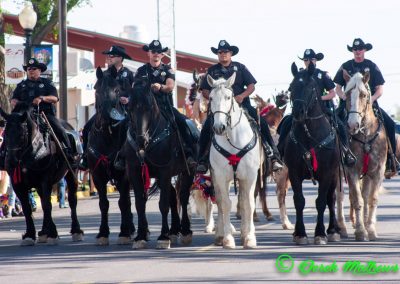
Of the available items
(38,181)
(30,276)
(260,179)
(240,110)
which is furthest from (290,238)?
(30,276)

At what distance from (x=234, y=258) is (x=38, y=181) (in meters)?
4.83

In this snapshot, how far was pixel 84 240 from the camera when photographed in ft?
63.2

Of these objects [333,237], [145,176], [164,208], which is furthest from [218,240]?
[333,237]

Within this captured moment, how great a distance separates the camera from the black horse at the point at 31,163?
18.3 m

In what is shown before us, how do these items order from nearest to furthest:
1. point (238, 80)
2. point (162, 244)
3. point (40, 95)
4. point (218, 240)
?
point (162, 244) → point (218, 240) → point (238, 80) → point (40, 95)

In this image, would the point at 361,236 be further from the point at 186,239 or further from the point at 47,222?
the point at 47,222

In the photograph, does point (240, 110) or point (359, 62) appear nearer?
point (240, 110)

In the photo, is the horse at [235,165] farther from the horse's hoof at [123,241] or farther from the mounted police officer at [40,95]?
the mounted police officer at [40,95]

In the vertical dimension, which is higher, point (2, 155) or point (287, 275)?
point (2, 155)

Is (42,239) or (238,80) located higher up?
(238,80)

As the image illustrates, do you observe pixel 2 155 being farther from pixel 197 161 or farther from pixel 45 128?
pixel 197 161

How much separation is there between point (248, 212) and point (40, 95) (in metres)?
4.47

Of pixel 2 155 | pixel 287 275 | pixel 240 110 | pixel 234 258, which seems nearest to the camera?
pixel 287 275

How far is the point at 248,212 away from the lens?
55.7ft
